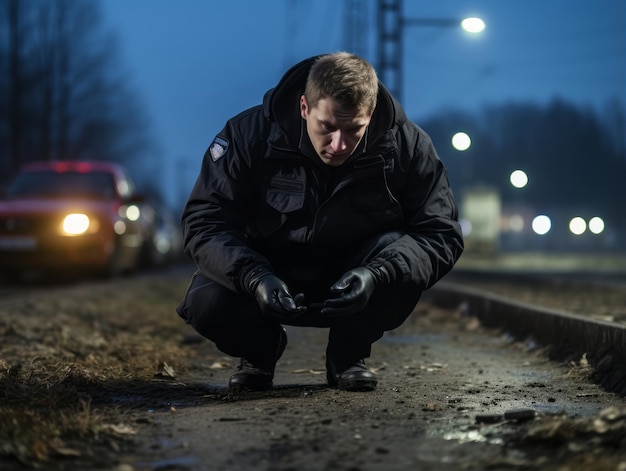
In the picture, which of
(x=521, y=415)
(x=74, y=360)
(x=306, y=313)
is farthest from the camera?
(x=74, y=360)

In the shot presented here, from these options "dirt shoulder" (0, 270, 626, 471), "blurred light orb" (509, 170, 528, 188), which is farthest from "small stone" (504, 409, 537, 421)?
"blurred light orb" (509, 170, 528, 188)

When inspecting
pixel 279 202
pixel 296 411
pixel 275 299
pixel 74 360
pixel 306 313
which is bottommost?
pixel 74 360

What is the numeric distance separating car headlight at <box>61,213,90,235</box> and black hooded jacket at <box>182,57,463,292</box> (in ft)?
35.7

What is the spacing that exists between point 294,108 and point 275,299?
973mm

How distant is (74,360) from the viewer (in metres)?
6.81

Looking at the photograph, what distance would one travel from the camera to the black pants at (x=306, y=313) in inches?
203

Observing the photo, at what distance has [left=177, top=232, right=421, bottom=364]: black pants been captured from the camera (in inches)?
203


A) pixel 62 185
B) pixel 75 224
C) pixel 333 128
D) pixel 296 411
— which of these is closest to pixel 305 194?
pixel 333 128

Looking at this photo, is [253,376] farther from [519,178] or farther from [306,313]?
[519,178]

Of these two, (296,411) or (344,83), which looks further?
(344,83)

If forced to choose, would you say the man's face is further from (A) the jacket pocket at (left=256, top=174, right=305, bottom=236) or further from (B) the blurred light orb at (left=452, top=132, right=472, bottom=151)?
(B) the blurred light orb at (left=452, top=132, right=472, bottom=151)

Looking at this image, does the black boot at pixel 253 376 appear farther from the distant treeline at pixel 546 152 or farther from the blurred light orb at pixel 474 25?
the distant treeline at pixel 546 152

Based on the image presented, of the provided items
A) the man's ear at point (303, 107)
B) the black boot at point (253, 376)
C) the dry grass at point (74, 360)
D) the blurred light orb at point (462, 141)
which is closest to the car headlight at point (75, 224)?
the dry grass at point (74, 360)

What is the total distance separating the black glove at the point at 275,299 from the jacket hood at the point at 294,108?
715 mm
